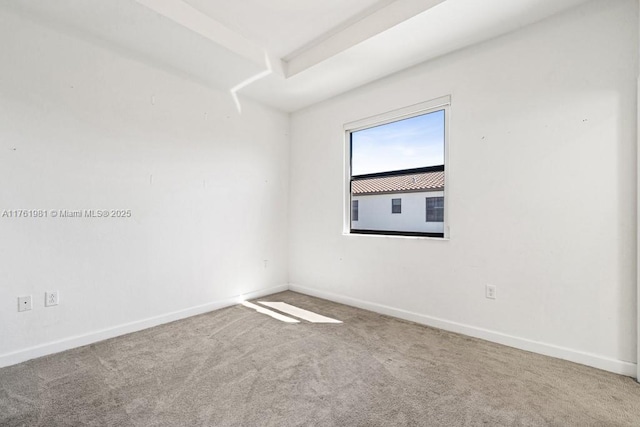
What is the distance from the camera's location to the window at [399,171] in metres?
3.00

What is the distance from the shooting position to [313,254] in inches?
158

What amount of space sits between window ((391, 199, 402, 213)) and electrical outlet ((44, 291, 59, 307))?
10.5ft

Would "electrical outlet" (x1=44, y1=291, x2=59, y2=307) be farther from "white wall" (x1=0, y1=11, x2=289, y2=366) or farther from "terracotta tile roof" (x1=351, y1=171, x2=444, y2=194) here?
"terracotta tile roof" (x1=351, y1=171, x2=444, y2=194)

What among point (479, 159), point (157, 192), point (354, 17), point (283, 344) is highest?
point (354, 17)

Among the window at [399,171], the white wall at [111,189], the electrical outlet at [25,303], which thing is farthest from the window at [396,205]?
the electrical outlet at [25,303]

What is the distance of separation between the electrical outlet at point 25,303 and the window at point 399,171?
3.00m

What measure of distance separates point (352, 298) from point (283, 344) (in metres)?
1.27

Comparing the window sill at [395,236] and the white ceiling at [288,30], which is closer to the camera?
the white ceiling at [288,30]

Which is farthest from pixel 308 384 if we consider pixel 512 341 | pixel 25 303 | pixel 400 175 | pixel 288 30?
pixel 288 30

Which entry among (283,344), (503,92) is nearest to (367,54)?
(503,92)

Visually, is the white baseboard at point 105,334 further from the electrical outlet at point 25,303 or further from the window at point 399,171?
the window at point 399,171

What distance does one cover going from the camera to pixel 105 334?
255 centimetres

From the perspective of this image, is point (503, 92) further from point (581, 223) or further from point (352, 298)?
point (352, 298)

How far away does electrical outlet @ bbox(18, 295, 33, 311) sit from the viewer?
217 cm
